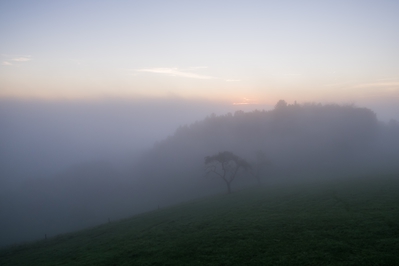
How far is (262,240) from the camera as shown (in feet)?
83.0

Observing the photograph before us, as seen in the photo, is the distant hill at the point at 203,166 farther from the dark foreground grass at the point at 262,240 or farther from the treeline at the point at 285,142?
the dark foreground grass at the point at 262,240

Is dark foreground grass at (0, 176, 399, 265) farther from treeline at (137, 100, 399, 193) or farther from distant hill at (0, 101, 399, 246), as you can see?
treeline at (137, 100, 399, 193)

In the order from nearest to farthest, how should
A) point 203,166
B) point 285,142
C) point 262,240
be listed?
point 262,240 → point 203,166 → point 285,142

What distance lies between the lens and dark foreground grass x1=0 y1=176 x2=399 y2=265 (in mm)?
20750

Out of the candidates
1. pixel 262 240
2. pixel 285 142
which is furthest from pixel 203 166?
pixel 262 240

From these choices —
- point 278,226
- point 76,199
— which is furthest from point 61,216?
point 278,226

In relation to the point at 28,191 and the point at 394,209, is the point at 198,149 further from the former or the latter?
the point at 394,209

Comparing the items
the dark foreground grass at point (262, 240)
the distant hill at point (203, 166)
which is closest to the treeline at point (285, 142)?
the distant hill at point (203, 166)

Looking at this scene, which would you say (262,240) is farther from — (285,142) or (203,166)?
(285,142)

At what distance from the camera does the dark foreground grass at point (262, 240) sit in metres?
20.8

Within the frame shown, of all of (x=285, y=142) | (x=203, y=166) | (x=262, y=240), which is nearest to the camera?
(x=262, y=240)

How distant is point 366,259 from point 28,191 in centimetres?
16177

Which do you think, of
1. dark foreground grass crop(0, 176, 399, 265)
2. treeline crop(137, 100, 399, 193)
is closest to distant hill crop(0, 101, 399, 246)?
treeline crop(137, 100, 399, 193)

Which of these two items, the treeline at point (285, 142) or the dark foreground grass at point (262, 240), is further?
the treeline at point (285, 142)
